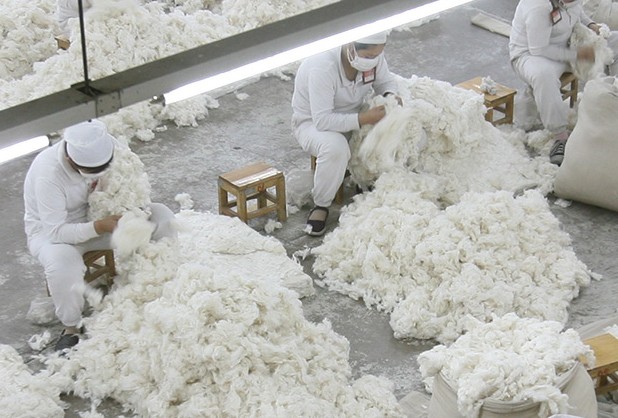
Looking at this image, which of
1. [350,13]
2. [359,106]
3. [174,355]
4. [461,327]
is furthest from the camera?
[359,106]

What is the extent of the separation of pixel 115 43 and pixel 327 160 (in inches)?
90.0

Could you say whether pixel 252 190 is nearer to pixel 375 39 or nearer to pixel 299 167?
pixel 299 167

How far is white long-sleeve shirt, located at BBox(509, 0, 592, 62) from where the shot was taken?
739 cm

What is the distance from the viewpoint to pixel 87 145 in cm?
548

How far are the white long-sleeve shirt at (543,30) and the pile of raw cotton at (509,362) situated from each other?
3.12 m

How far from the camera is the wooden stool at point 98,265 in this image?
19.3 feet

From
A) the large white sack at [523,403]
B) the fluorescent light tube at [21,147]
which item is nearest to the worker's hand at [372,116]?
the large white sack at [523,403]

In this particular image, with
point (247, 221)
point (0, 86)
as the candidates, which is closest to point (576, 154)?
point (247, 221)

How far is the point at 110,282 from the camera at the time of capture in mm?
6051

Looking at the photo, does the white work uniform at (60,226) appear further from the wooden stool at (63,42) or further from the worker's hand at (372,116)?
the wooden stool at (63,42)

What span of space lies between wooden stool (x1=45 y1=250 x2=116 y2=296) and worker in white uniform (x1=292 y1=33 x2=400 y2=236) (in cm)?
136

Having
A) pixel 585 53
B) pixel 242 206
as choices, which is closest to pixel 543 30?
pixel 585 53

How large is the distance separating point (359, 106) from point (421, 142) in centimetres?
48

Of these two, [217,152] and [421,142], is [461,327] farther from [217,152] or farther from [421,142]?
[217,152]
